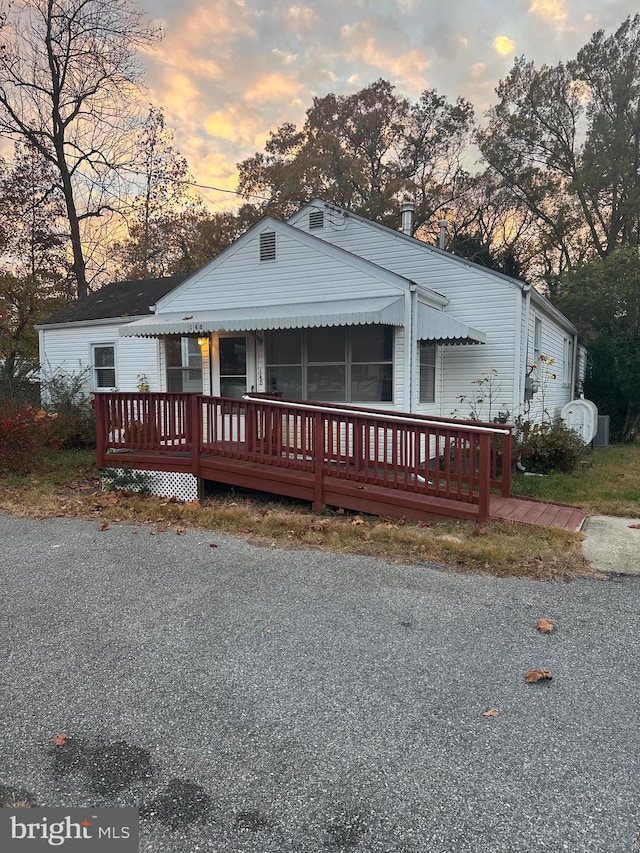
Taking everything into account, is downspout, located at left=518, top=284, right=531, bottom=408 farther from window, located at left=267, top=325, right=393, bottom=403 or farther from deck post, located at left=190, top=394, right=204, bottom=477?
deck post, located at left=190, top=394, right=204, bottom=477

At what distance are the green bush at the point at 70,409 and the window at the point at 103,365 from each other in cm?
38

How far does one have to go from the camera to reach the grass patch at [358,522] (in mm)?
4594

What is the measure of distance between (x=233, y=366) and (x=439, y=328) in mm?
4132

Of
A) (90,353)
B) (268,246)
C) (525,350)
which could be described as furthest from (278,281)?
(90,353)

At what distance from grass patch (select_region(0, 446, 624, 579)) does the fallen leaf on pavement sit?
1.52 metres

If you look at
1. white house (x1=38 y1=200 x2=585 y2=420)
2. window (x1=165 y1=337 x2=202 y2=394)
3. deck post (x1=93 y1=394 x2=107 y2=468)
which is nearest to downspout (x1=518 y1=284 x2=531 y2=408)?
white house (x1=38 y1=200 x2=585 y2=420)

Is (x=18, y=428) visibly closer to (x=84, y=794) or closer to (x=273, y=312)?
(x=273, y=312)

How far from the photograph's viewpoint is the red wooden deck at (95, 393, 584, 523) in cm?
573

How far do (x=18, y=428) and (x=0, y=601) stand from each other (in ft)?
17.2

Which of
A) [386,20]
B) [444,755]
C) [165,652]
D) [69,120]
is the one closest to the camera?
[444,755]

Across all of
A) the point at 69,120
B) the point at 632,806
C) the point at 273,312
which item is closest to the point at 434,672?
the point at 632,806

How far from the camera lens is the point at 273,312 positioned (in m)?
9.38

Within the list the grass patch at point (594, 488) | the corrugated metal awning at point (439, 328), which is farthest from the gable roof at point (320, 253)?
the grass patch at point (594, 488)

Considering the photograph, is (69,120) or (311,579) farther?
(69,120)
